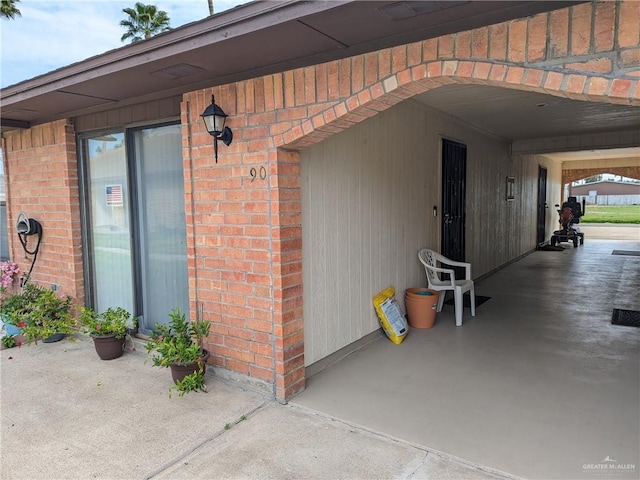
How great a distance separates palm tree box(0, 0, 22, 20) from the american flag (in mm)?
11250

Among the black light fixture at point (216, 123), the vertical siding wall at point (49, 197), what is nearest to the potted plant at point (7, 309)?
the vertical siding wall at point (49, 197)

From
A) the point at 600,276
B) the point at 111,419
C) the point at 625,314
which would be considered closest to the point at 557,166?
the point at 600,276

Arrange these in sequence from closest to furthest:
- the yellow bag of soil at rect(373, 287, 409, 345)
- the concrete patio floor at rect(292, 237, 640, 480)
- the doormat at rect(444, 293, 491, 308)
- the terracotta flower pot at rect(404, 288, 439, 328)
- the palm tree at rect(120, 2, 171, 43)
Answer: the concrete patio floor at rect(292, 237, 640, 480) < the yellow bag of soil at rect(373, 287, 409, 345) < the terracotta flower pot at rect(404, 288, 439, 328) < the doormat at rect(444, 293, 491, 308) < the palm tree at rect(120, 2, 171, 43)

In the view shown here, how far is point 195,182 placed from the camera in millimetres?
3459

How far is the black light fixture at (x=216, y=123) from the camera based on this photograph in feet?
10.0

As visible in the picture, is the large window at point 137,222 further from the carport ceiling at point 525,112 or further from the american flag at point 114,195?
the carport ceiling at point 525,112

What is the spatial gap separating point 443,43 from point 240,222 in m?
1.78

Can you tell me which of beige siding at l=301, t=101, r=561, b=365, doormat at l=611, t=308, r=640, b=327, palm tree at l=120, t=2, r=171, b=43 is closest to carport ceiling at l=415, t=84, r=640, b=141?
beige siding at l=301, t=101, r=561, b=365

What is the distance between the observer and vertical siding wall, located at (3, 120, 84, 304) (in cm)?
447

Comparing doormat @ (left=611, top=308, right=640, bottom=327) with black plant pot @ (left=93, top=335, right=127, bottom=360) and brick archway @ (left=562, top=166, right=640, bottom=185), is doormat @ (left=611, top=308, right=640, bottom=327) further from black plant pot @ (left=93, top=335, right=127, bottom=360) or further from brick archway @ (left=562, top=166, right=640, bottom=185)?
brick archway @ (left=562, top=166, right=640, bottom=185)

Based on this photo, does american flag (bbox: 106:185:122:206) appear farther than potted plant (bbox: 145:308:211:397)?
Yes

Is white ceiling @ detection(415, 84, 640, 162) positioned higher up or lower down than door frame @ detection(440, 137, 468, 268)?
higher up

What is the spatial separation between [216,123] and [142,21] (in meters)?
14.5

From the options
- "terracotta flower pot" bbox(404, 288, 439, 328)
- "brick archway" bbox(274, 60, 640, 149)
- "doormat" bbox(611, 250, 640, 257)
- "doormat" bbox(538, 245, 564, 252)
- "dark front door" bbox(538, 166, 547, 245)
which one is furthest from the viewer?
"dark front door" bbox(538, 166, 547, 245)
